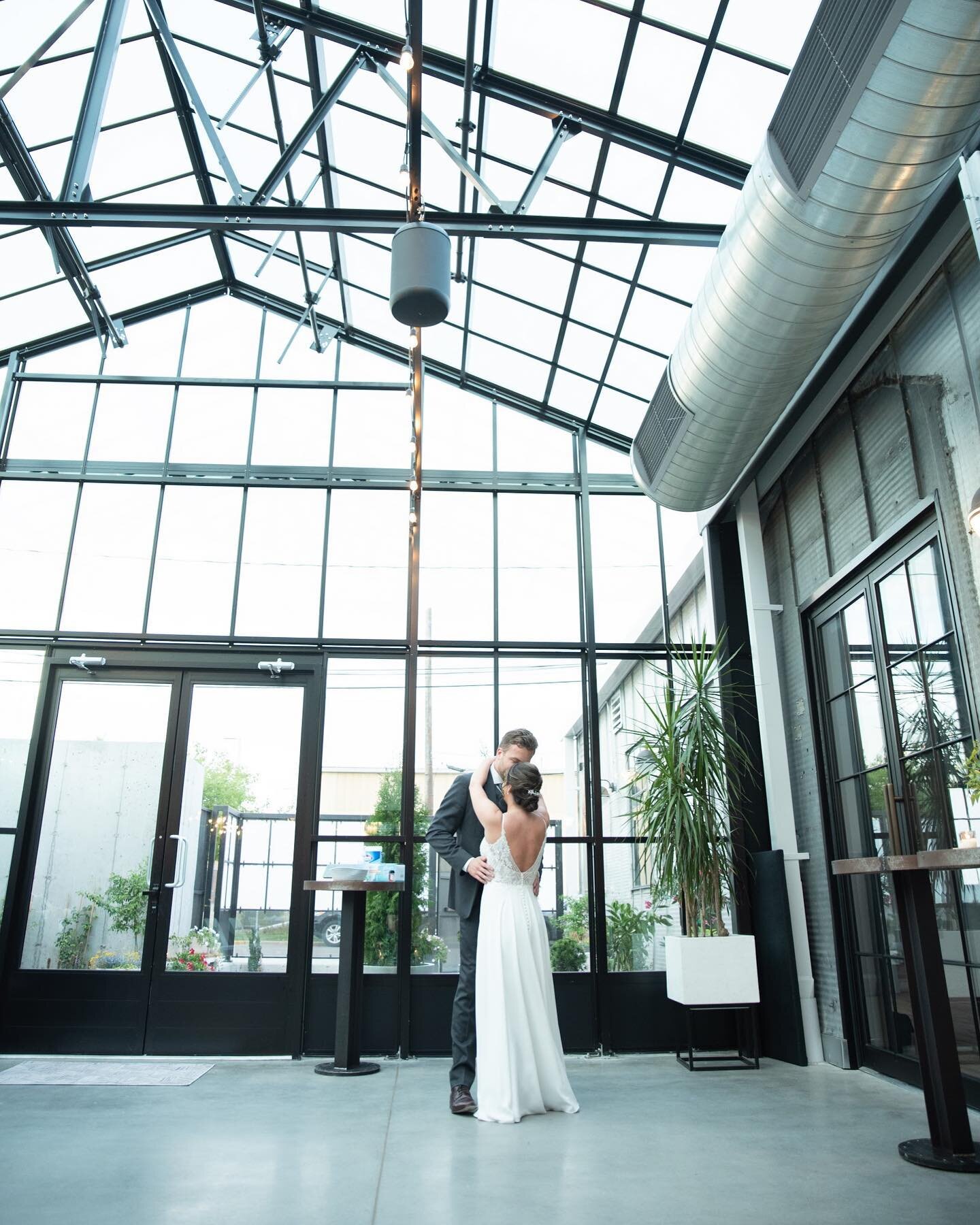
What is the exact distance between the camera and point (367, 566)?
678 cm

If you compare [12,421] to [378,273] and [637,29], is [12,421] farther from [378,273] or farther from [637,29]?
[637,29]

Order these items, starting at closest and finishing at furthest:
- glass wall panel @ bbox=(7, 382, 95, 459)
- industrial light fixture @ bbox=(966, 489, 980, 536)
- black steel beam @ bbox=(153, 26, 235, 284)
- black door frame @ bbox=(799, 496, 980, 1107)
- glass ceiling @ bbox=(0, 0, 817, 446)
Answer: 1. industrial light fixture @ bbox=(966, 489, 980, 536)
2. black door frame @ bbox=(799, 496, 980, 1107)
3. glass ceiling @ bbox=(0, 0, 817, 446)
4. black steel beam @ bbox=(153, 26, 235, 284)
5. glass wall panel @ bbox=(7, 382, 95, 459)

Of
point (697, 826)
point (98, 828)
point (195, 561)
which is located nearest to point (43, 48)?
point (195, 561)

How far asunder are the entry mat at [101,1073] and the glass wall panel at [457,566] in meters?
3.11

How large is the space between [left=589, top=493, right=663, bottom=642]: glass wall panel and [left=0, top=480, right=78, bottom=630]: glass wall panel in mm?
3915

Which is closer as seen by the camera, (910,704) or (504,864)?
(504,864)

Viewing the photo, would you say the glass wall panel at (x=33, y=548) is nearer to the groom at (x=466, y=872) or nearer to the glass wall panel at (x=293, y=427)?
the glass wall panel at (x=293, y=427)

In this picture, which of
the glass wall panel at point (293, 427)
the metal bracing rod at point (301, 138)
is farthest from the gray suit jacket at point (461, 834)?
the glass wall panel at point (293, 427)

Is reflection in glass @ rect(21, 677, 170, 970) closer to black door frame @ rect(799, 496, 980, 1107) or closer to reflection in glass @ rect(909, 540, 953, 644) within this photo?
black door frame @ rect(799, 496, 980, 1107)

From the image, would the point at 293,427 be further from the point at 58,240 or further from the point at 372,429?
the point at 58,240

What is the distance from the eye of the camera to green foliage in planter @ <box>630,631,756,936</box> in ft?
17.5

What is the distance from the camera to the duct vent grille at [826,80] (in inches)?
105

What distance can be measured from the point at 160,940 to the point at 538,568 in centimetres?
364

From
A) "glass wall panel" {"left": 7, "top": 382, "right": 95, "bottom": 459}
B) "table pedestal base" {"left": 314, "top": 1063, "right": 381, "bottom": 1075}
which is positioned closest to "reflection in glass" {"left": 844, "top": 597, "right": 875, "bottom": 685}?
"table pedestal base" {"left": 314, "top": 1063, "right": 381, "bottom": 1075}
